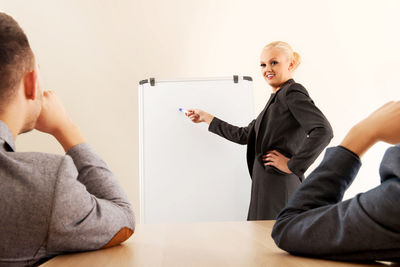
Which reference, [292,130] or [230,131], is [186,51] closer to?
[230,131]

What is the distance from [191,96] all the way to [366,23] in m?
1.89

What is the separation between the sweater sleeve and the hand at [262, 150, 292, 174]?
110 cm

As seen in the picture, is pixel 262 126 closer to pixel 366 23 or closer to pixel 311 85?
pixel 311 85

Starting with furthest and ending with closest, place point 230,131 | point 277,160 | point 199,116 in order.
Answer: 1. point 199,116
2. point 230,131
3. point 277,160

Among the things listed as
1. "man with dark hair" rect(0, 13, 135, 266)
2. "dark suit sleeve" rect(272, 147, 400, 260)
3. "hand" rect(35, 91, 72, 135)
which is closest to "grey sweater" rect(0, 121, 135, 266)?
"man with dark hair" rect(0, 13, 135, 266)

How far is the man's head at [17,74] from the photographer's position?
748mm

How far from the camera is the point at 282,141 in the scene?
1938 millimetres

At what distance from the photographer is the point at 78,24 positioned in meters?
3.31

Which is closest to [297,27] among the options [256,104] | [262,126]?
[256,104]

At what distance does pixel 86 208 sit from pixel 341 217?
0.43 meters

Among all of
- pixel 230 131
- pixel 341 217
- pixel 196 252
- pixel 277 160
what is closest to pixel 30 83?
pixel 196 252

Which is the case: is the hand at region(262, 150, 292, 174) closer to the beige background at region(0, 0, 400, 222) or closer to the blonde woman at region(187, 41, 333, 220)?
the blonde woman at region(187, 41, 333, 220)

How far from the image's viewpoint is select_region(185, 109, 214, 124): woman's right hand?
8.33 ft

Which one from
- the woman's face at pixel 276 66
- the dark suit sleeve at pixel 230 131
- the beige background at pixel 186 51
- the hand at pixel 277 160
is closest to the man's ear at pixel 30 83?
the hand at pixel 277 160
